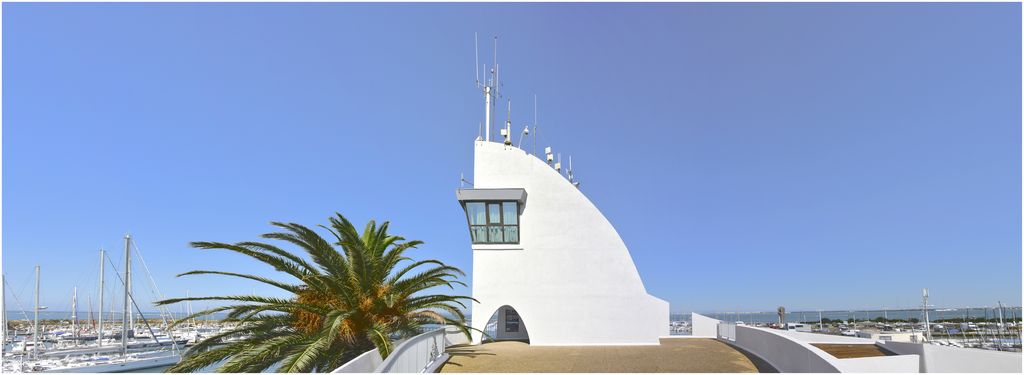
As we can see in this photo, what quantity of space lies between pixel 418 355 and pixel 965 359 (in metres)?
12.9

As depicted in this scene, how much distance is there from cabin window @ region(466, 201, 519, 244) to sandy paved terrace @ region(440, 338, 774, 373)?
12.9 ft

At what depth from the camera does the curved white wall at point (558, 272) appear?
21812 mm

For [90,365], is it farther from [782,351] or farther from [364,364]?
[782,351]

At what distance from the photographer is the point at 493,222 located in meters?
22.3

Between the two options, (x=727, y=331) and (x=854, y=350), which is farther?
(x=727, y=331)

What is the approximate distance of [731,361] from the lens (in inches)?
613

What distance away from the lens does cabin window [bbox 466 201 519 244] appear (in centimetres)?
2223

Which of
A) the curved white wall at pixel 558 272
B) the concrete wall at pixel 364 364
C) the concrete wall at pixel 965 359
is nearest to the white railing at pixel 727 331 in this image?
the curved white wall at pixel 558 272

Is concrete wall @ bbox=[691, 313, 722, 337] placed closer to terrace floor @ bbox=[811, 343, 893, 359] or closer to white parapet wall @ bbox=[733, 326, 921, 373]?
white parapet wall @ bbox=[733, 326, 921, 373]

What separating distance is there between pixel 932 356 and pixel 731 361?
15.5 ft

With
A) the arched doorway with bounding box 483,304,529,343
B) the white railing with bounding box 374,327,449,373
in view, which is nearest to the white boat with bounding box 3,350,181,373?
the arched doorway with bounding box 483,304,529,343

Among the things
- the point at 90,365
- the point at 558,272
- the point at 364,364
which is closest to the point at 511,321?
the point at 558,272

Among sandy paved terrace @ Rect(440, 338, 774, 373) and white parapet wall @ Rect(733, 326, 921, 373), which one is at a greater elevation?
white parapet wall @ Rect(733, 326, 921, 373)

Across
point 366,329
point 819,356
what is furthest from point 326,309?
point 819,356
